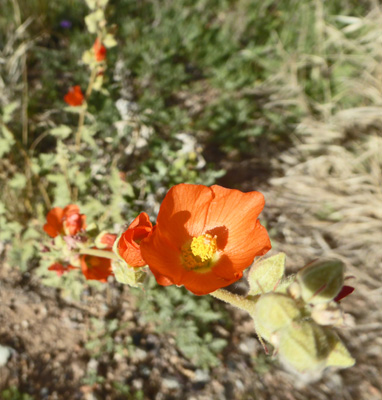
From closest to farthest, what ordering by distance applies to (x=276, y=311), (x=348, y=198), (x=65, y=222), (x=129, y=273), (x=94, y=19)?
(x=276, y=311) < (x=129, y=273) < (x=65, y=222) < (x=94, y=19) < (x=348, y=198)

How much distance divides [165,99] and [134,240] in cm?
251

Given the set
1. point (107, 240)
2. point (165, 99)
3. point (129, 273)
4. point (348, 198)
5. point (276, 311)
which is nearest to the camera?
point (276, 311)

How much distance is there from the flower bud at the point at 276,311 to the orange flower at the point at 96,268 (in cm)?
88

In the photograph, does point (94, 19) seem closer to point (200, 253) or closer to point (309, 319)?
point (200, 253)

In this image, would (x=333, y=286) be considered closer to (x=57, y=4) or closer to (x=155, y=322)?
(x=155, y=322)

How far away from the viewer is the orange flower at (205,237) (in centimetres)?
107

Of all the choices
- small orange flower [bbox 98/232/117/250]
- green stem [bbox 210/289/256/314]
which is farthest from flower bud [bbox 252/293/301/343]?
small orange flower [bbox 98/232/117/250]

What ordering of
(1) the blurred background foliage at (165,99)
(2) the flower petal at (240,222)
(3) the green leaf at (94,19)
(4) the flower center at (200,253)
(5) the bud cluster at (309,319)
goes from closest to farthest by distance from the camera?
(5) the bud cluster at (309,319) → (2) the flower petal at (240,222) → (4) the flower center at (200,253) → (3) the green leaf at (94,19) → (1) the blurred background foliage at (165,99)

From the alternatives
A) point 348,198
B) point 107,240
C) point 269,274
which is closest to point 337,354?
point 269,274

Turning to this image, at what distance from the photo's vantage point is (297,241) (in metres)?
3.00

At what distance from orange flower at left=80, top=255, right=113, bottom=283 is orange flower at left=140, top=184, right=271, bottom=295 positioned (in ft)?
1.58

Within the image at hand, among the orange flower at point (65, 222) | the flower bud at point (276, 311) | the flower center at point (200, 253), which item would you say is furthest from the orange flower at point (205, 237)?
the orange flower at point (65, 222)

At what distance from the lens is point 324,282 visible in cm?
85

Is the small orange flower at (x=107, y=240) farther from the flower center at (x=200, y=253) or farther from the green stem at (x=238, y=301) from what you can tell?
the green stem at (x=238, y=301)
